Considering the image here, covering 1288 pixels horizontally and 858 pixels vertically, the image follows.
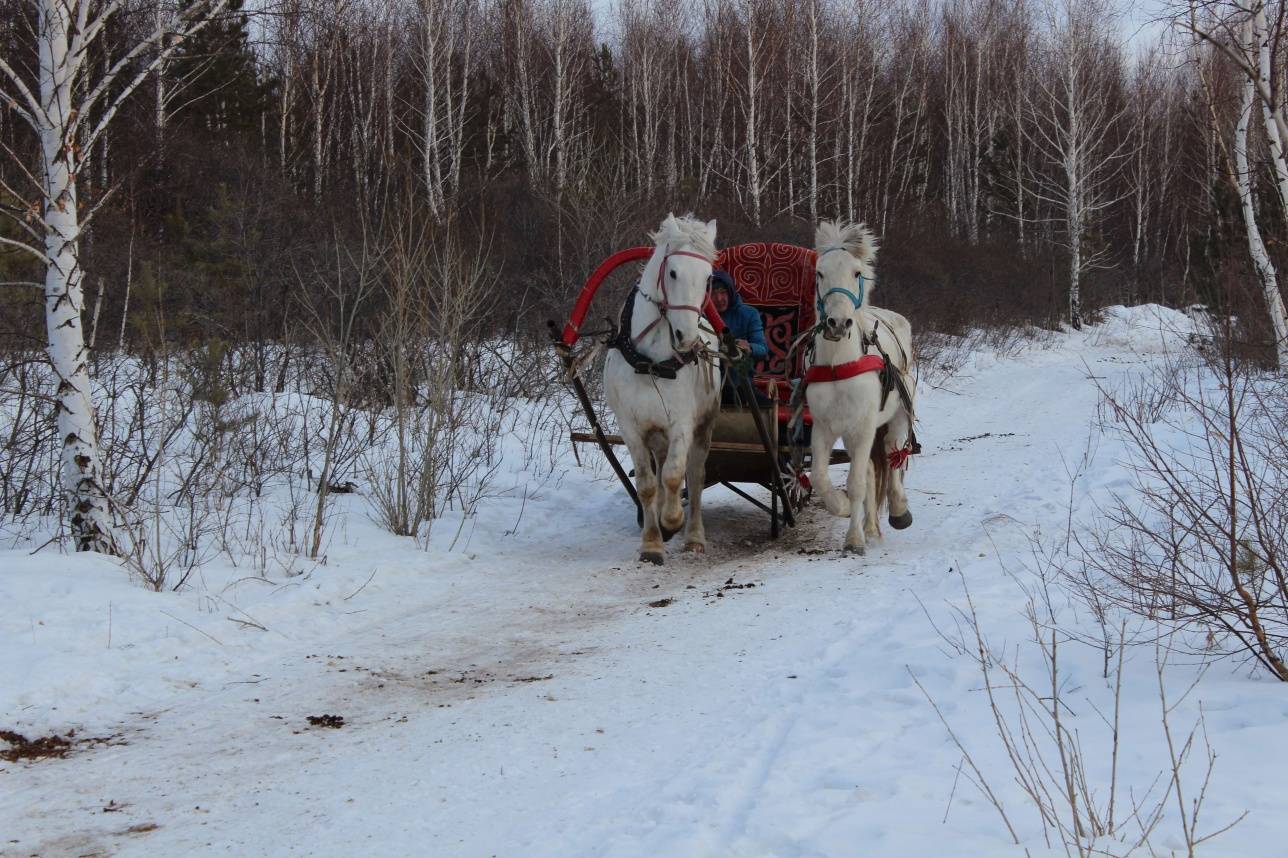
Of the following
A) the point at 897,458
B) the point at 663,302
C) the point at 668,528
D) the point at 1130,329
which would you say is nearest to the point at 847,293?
the point at 663,302

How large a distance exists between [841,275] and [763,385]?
144 centimetres

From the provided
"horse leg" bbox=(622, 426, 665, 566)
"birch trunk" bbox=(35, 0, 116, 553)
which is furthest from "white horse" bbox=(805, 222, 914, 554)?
"birch trunk" bbox=(35, 0, 116, 553)

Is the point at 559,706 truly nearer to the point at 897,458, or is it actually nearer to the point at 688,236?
the point at 688,236

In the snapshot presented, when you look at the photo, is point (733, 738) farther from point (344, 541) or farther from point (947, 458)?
point (947, 458)

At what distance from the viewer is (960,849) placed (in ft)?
8.54

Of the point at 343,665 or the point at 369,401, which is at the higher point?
the point at 369,401

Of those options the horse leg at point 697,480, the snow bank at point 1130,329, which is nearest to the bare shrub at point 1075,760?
the horse leg at point 697,480

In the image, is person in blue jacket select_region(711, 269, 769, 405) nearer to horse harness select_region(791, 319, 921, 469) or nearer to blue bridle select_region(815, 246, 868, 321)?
horse harness select_region(791, 319, 921, 469)

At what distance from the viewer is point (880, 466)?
24.7 ft

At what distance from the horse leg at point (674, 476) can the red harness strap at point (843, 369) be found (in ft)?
2.89

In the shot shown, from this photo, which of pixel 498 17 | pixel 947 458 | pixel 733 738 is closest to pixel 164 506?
pixel 733 738

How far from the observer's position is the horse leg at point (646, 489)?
6793 mm

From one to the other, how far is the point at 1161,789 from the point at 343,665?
10.8ft

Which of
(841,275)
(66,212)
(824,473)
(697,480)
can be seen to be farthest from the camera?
(697,480)
